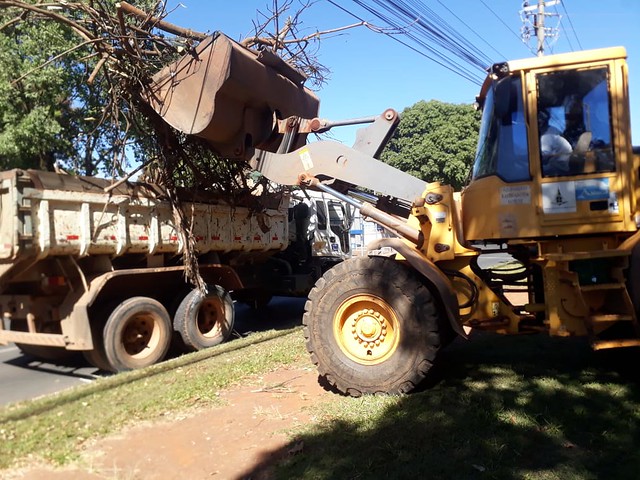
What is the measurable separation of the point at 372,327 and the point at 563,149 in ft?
7.62

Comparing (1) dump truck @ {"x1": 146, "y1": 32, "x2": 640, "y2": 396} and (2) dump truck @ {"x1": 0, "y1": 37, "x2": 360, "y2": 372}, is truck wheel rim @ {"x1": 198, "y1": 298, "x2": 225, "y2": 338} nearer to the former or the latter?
(2) dump truck @ {"x1": 0, "y1": 37, "x2": 360, "y2": 372}

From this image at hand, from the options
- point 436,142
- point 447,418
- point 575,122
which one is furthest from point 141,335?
point 436,142

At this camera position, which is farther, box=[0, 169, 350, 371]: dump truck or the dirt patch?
box=[0, 169, 350, 371]: dump truck

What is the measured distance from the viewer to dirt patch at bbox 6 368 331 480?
3604 mm

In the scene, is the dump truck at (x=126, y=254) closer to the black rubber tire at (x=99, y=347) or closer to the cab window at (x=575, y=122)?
the black rubber tire at (x=99, y=347)

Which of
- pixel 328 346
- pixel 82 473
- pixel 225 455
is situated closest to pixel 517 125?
pixel 328 346

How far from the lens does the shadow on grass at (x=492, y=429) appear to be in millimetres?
3393

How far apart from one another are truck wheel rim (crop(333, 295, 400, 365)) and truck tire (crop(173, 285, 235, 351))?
10.2 feet

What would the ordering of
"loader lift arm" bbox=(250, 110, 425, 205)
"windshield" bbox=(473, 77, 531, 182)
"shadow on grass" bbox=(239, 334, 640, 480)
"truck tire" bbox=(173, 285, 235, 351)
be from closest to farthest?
"shadow on grass" bbox=(239, 334, 640, 480)
"windshield" bbox=(473, 77, 531, 182)
"loader lift arm" bbox=(250, 110, 425, 205)
"truck tire" bbox=(173, 285, 235, 351)

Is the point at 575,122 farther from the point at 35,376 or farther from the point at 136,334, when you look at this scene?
the point at 35,376

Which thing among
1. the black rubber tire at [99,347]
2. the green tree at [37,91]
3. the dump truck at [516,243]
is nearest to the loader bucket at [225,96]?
the dump truck at [516,243]

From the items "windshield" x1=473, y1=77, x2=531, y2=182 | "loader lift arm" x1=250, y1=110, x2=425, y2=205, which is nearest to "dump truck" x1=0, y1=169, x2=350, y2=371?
"loader lift arm" x1=250, y1=110, x2=425, y2=205

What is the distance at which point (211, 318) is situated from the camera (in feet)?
26.1

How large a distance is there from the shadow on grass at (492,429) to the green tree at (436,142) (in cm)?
2135
